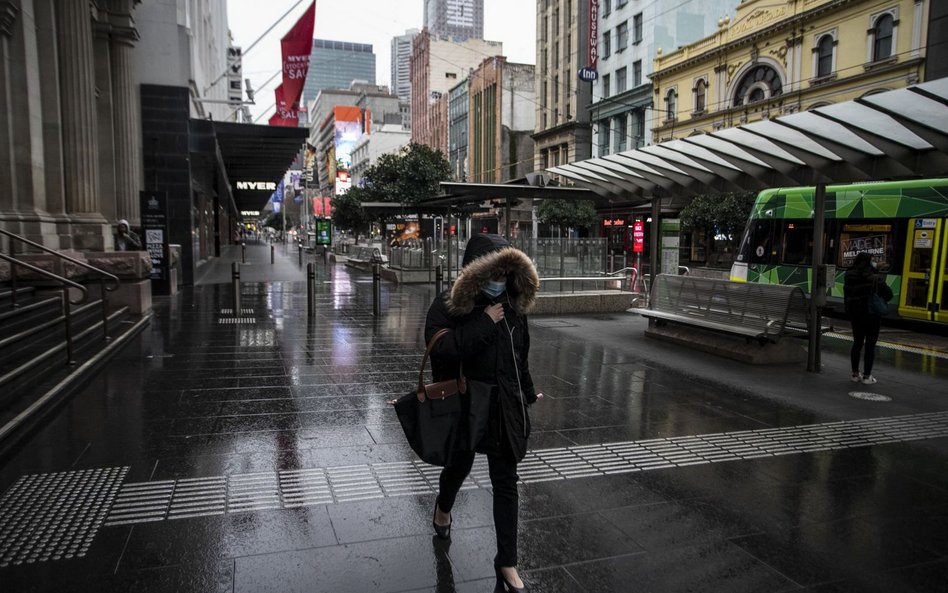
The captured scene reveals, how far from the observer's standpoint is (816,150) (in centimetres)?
906

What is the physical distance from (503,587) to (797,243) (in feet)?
55.9

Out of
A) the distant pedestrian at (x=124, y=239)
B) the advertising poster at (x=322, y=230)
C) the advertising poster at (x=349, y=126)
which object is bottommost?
the distant pedestrian at (x=124, y=239)

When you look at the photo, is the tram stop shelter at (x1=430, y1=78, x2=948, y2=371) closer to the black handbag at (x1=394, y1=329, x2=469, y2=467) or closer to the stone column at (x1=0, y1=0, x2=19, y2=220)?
the black handbag at (x1=394, y1=329, x2=469, y2=467)

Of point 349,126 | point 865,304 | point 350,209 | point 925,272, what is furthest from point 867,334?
point 349,126

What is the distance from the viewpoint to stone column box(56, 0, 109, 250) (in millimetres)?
13008

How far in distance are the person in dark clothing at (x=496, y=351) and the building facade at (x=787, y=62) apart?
27442 mm

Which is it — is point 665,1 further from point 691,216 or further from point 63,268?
point 63,268

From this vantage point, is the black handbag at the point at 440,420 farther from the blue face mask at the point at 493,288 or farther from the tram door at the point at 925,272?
the tram door at the point at 925,272

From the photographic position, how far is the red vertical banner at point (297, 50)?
18875 millimetres

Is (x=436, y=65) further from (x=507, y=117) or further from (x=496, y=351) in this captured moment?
(x=496, y=351)

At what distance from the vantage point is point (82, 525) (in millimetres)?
3881

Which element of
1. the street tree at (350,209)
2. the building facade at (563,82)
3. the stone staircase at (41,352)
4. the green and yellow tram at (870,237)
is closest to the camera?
the stone staircase at (41,352)

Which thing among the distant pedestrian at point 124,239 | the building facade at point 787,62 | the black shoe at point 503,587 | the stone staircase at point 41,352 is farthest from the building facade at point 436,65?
the black shoe at point 503,587

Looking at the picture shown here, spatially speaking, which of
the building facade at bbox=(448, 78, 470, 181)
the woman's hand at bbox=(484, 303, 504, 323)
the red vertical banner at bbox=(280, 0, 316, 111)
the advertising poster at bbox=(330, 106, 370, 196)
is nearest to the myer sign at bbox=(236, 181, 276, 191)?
the red vertical banner at bbox=(280, 0, 316, 111)
